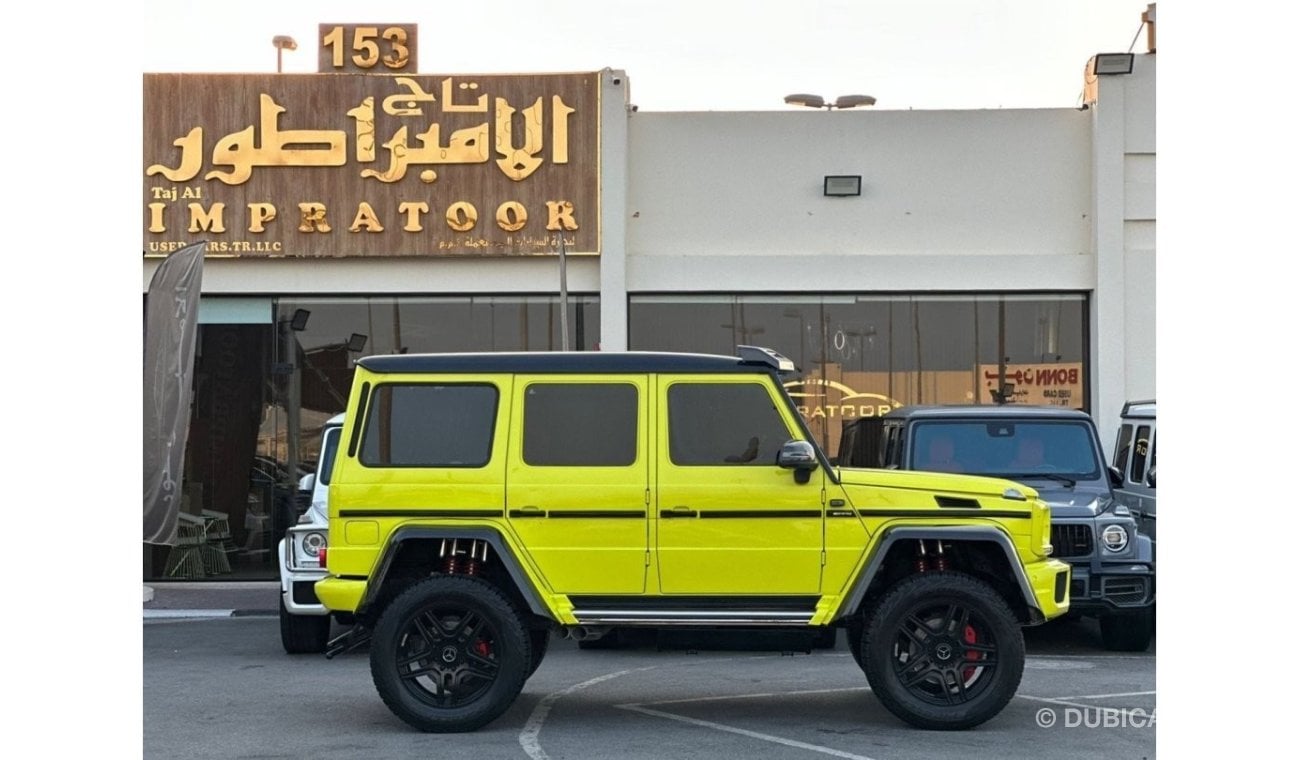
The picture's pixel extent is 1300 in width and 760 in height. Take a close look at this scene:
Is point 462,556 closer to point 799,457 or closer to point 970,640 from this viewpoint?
point 799,457

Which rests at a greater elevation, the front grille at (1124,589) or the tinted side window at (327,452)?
the tinted side window at (327,452)

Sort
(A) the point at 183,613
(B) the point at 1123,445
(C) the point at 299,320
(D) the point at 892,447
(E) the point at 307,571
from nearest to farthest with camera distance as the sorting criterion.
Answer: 1. (E) the point at 307,571
2. (D) the point at 892,447
3. (B) the point at 1123,445
4. (A) the point at 183,613
5. (C) the point at 299,320

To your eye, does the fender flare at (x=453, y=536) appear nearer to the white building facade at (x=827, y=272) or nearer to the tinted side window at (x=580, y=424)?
the tinted side window at (x=580, y=424)

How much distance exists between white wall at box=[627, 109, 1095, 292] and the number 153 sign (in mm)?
2879

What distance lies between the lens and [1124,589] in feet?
41.6

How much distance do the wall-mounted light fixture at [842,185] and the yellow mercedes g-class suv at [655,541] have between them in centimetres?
1017

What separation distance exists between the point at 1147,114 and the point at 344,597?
43.2 feet

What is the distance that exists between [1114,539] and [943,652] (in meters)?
4.05

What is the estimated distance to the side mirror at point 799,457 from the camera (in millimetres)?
9086

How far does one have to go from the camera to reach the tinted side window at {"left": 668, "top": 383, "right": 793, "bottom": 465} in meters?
9.36

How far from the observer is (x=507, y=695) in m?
9.14

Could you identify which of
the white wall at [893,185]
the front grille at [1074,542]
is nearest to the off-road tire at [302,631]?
the front grille at [1074,542]

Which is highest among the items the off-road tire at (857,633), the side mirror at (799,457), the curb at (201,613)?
the side mirror at (799,457)

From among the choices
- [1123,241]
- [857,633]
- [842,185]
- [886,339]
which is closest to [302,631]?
[857,633]
